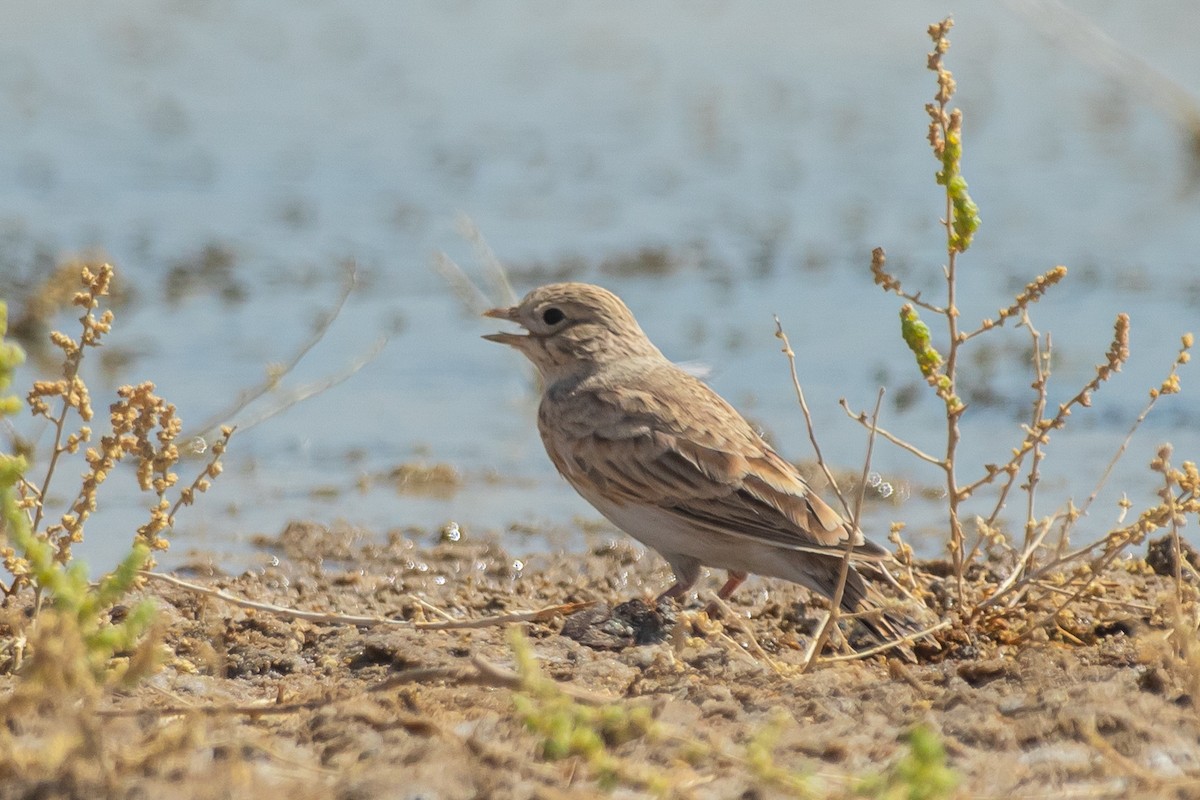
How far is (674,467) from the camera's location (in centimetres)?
609

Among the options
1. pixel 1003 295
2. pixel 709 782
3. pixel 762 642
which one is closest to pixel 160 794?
pixel 709 782

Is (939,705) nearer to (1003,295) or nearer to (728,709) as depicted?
(728,709)

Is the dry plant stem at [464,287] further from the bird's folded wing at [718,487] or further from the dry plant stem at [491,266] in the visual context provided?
the bird's folded wing at [718,487]

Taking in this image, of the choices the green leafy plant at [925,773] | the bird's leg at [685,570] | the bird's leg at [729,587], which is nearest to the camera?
the green leafy plant at [925,773]

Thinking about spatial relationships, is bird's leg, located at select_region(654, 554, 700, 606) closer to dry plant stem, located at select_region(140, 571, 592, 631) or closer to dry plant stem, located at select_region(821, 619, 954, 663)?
dry plant stem, located at select_region(140, 571, 592, 631)

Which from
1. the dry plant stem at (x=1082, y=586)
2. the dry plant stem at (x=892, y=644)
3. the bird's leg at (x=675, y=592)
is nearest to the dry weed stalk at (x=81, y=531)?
the bird's leg at (x=675, y=592)

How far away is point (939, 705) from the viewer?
4.30m

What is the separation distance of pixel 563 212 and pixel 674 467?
290 inches

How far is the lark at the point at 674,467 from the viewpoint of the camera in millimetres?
5781

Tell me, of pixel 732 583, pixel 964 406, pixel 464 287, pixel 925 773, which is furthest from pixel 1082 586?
pixel 464 287

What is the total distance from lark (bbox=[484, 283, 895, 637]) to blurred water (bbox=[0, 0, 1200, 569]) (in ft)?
3.39

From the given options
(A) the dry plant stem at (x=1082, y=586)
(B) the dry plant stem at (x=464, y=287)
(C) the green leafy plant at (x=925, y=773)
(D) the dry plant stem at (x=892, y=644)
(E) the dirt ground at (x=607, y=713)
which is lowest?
(C) the green leafy plant at (x=925, y=773)

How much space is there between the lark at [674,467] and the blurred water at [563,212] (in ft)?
3.39

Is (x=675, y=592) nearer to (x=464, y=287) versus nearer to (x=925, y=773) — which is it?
(x=925, y=773)
